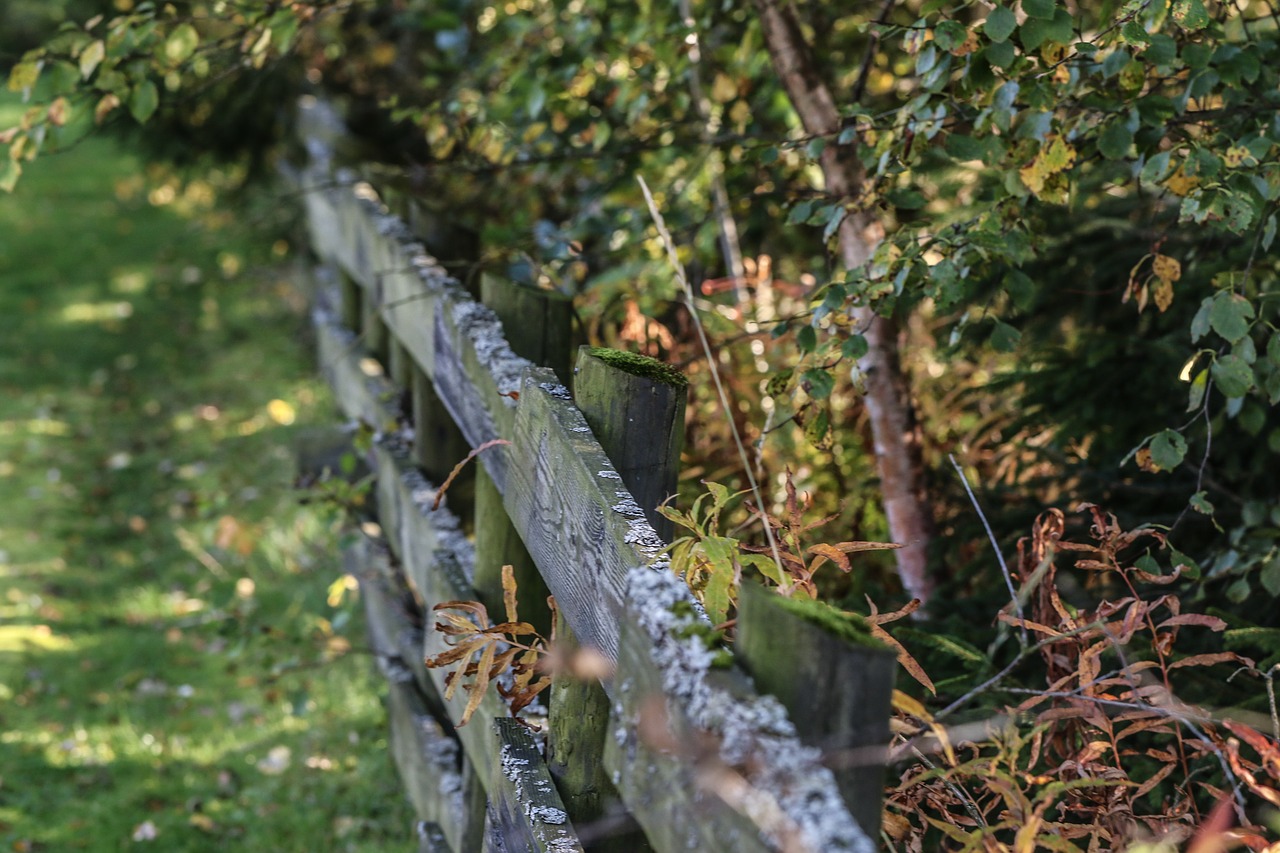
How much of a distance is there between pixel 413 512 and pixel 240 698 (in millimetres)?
1605

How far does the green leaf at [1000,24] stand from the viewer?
1919 mm

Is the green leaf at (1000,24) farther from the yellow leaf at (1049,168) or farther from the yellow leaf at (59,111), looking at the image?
the yellow leaf at (59,111)

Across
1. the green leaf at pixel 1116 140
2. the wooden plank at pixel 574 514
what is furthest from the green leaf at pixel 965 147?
the wooden plank at pixel 574 514

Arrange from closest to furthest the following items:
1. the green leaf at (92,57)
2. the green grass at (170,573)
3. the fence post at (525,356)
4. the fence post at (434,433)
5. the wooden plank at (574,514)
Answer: the wooden plank at (574,514) < the fence post at (525,356) < the green leaf at (92,57) < the fence post at (434,433) < the green grass at (170,573)

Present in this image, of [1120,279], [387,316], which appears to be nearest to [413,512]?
[387,316]

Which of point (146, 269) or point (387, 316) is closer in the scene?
point (387, 316)

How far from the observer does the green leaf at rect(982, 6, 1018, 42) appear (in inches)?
75.5

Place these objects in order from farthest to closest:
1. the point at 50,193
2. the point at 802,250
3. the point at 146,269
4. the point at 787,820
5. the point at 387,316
A: the point at 50,193 → the point at 146,269 → the point at 802,250 → the point at 387,316 → the point at 787,820

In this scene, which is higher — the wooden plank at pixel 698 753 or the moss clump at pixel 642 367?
the moss clump at pixel 642 367

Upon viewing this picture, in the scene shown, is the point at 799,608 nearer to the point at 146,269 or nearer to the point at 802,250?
the point at 802,250

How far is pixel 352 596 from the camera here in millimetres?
4586

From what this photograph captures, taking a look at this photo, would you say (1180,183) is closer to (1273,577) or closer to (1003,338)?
(1003,338)

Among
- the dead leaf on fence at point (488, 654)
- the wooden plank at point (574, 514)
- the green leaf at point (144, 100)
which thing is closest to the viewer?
the wooden plank at point (574, 514)

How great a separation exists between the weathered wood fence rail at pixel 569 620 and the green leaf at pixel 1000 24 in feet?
2.75
